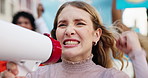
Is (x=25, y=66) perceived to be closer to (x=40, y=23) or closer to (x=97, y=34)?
(x=97, y=34)

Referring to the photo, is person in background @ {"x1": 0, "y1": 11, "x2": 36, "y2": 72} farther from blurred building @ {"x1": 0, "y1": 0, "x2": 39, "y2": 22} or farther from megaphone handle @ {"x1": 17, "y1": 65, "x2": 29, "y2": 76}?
megaphone handle @ {"x1": 17, "y1": 65, "x2": 29, "y2": 76}

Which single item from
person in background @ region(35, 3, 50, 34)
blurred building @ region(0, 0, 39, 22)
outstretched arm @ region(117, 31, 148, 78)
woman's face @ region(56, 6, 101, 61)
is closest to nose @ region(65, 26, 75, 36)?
woman's face @ region(56, 6, 101, 61)

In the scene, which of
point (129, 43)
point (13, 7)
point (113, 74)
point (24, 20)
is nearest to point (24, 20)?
point (24, 20)

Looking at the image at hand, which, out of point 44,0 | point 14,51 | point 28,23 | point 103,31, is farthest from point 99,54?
point 44,0

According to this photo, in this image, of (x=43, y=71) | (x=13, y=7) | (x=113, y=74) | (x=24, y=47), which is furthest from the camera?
(x=13, y=7)

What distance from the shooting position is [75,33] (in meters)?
0.90

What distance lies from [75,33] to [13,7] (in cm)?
125

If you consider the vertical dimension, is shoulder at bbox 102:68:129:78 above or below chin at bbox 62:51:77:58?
below

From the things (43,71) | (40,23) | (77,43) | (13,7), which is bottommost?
(43,71)

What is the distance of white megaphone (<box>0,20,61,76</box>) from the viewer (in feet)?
1.94

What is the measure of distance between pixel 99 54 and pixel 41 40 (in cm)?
41

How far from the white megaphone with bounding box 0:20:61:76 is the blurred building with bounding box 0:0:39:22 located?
1.25 meters

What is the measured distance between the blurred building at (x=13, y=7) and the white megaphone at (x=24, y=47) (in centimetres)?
125

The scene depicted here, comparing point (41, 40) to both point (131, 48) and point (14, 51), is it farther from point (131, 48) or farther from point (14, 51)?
point (131, 48)
